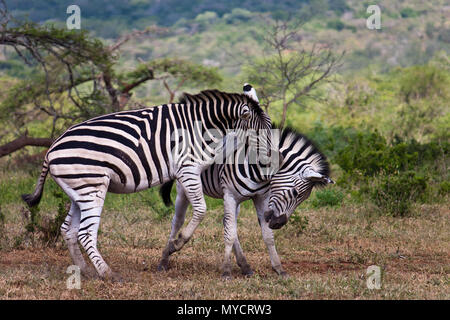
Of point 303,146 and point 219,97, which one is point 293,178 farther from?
point 219,97

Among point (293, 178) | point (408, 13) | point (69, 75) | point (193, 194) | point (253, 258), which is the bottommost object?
point (253, 258)

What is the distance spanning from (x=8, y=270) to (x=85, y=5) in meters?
40.2

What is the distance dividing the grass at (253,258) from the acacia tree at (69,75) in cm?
313

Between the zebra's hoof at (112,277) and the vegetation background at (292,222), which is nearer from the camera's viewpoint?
the vegetation background at (292,222)

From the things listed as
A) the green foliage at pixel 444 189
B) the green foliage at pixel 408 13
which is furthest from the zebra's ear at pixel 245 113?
the green foliage at pixel 408 13

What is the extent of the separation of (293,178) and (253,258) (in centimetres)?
135

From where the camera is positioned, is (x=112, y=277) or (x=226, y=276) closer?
(x=112, y=277)

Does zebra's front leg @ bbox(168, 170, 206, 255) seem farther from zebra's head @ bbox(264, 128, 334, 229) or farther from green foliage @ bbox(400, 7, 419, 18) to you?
green foliage @ bbox(400, 7, 419, 18)

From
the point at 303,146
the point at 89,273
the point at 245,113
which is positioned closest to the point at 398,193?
the point at 303,146

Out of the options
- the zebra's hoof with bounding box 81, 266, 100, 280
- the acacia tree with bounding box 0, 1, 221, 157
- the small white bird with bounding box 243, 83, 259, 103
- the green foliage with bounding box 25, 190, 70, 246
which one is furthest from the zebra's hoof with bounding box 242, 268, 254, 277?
the acacia tree with bounding box 0, 1, 221, 157

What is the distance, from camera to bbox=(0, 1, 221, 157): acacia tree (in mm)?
11078

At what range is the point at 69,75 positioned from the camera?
15.6 meters

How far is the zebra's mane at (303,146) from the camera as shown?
19.5 ft

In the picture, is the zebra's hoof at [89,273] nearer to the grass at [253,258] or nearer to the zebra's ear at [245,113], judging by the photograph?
the grass at [253,258]
